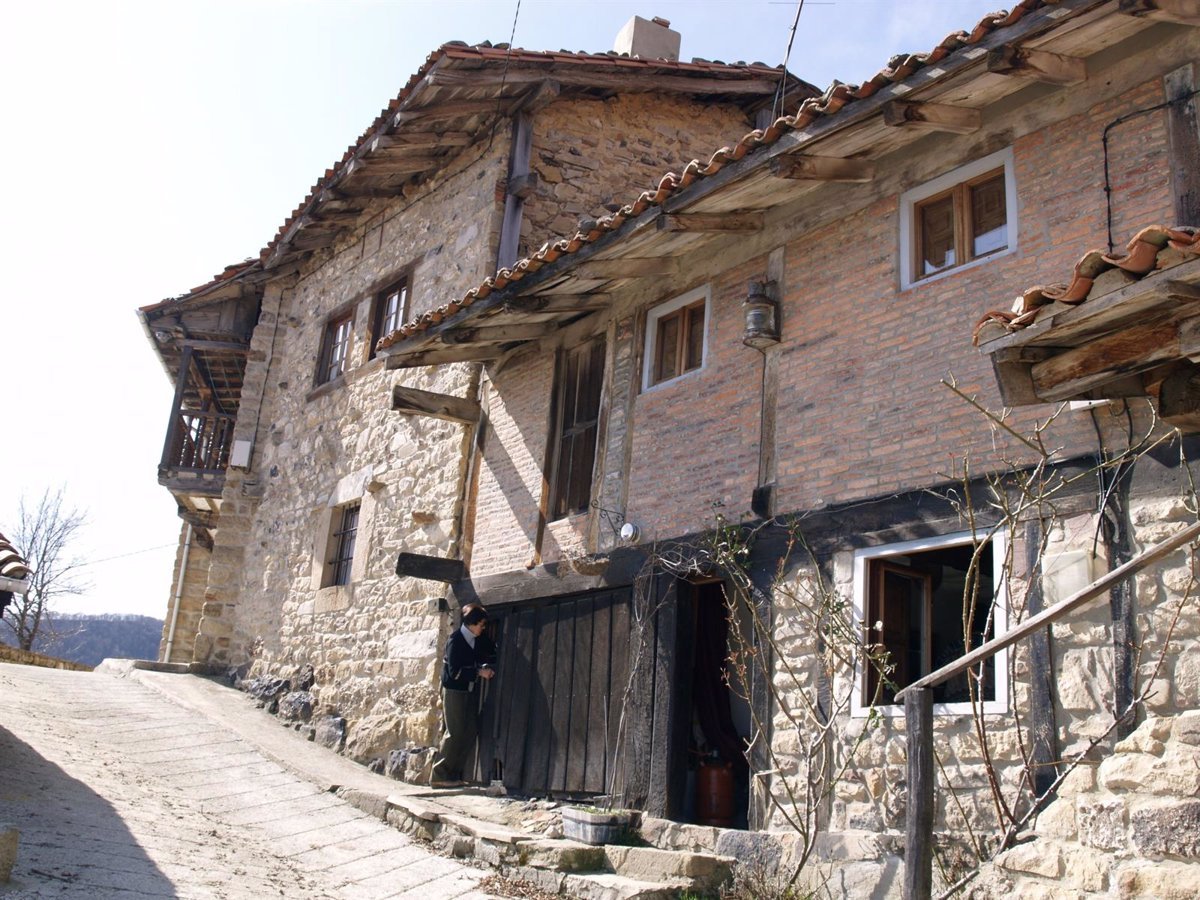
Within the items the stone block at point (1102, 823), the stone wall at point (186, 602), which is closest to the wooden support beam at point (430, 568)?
the stone block at point (1102, 823)

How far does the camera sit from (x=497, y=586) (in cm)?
947

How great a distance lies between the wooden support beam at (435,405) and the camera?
1005cm

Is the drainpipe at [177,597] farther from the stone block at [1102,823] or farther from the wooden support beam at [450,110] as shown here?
the stone block at [1102,823]

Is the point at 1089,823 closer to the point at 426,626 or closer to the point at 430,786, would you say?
the point at 430,786

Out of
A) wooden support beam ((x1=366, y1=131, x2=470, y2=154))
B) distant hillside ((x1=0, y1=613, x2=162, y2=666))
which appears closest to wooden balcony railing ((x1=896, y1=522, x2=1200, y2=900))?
wooden support beam ((x1=366, y1=131, x2=470, y2=154))

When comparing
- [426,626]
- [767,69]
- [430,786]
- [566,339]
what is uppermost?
[767,69]

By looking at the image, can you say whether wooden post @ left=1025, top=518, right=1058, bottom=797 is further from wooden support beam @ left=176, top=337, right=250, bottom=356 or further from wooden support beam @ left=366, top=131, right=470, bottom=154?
wooden support beam @ left=176, top=337, right=250, bottom=356

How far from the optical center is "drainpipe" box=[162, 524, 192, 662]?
1590 centimetres

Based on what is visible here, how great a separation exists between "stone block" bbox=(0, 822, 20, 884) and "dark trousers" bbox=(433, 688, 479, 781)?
14.4 ft

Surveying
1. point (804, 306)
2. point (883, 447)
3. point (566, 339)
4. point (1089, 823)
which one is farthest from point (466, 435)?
point (1089, 823)

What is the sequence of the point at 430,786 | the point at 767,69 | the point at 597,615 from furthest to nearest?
the point at 767,69
the point at 430,786
the point at 597,615

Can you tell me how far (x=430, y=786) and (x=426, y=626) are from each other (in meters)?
1.47

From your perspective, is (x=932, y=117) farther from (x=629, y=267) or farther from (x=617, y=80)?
(x=617, y=80)

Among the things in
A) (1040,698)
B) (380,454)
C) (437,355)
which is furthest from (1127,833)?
(380,454)
